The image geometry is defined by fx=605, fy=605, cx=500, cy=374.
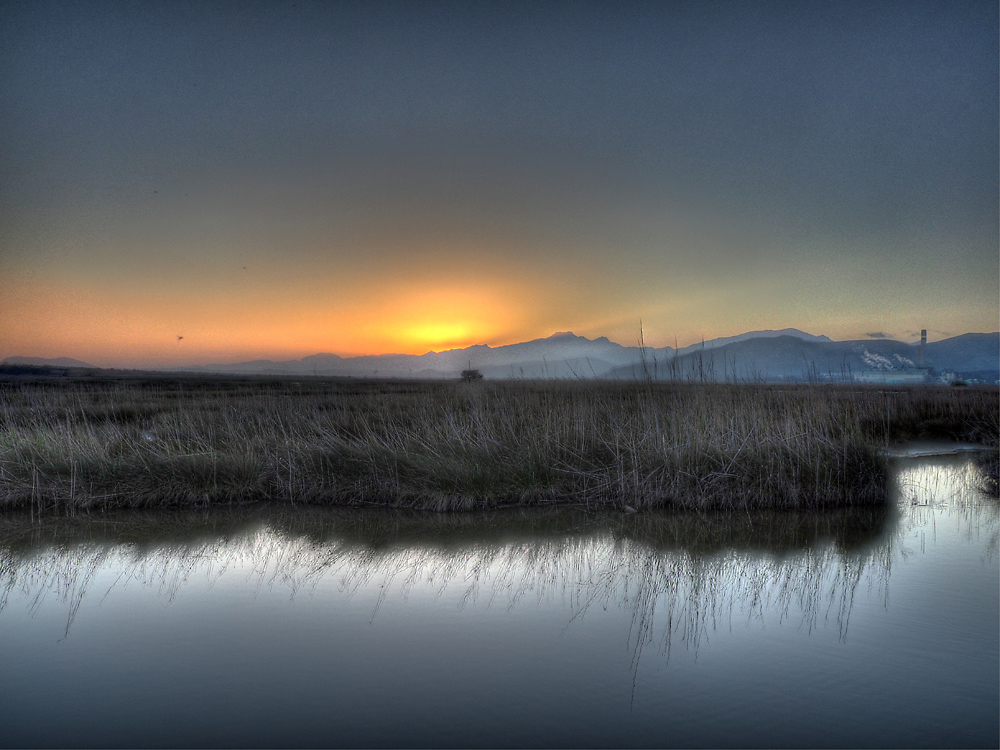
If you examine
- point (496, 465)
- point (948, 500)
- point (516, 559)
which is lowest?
point (948, 500)

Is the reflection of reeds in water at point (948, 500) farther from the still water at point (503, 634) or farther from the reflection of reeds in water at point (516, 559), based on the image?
the reflection of reeds in water at point (516, 559)

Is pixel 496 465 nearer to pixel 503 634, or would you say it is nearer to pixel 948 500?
pixel 503 634

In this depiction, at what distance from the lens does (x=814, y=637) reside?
4.21m

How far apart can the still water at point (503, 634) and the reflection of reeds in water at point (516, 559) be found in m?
0.04

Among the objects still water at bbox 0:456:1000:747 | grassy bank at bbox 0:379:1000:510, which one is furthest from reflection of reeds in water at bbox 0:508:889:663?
grassy bank at bbox 0:379:1000:510

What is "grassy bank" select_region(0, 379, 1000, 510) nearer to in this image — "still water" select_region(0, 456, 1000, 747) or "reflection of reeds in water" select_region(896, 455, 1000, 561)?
"reflection of reeds in water" select_region(896, 455, 1000, 561)

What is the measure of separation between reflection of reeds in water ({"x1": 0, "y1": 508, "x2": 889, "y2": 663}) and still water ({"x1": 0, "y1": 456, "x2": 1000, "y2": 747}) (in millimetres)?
37

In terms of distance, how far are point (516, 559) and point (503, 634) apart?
184 cm

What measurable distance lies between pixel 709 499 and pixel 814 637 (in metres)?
4.09

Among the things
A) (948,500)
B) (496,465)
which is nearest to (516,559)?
(496,465)

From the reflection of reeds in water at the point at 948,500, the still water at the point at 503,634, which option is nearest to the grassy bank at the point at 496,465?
the reflection of reeds in water at the point at 948,500

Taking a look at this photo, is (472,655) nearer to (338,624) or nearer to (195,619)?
(338,624)

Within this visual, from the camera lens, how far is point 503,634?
4.37m

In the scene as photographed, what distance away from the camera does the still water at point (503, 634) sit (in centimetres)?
326
